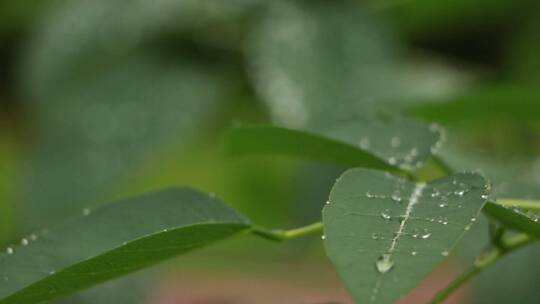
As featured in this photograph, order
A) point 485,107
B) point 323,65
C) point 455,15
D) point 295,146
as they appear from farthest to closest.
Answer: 1. point 455,15
2. point 323,65
3. point 485,107
4. point 295,146

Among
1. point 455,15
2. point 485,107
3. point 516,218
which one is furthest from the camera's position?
point 455,15

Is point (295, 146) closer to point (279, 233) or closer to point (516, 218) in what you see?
point (279, 233)

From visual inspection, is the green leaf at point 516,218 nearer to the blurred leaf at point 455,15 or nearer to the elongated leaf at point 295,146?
the elongated leaf at point 295,146

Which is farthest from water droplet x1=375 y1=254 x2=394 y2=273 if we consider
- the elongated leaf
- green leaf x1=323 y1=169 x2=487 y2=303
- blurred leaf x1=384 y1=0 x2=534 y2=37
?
blurred leaf x1=384 y1=0 x2=534 y2=37

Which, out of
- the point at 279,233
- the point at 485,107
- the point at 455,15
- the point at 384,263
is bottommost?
the point at 384,263

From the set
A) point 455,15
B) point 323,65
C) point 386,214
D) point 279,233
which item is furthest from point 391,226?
point 455,15

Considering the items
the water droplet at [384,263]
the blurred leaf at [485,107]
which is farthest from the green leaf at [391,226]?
the blurred leaf at [485,107]

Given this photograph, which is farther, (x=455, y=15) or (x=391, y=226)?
(x=455, y=15)
